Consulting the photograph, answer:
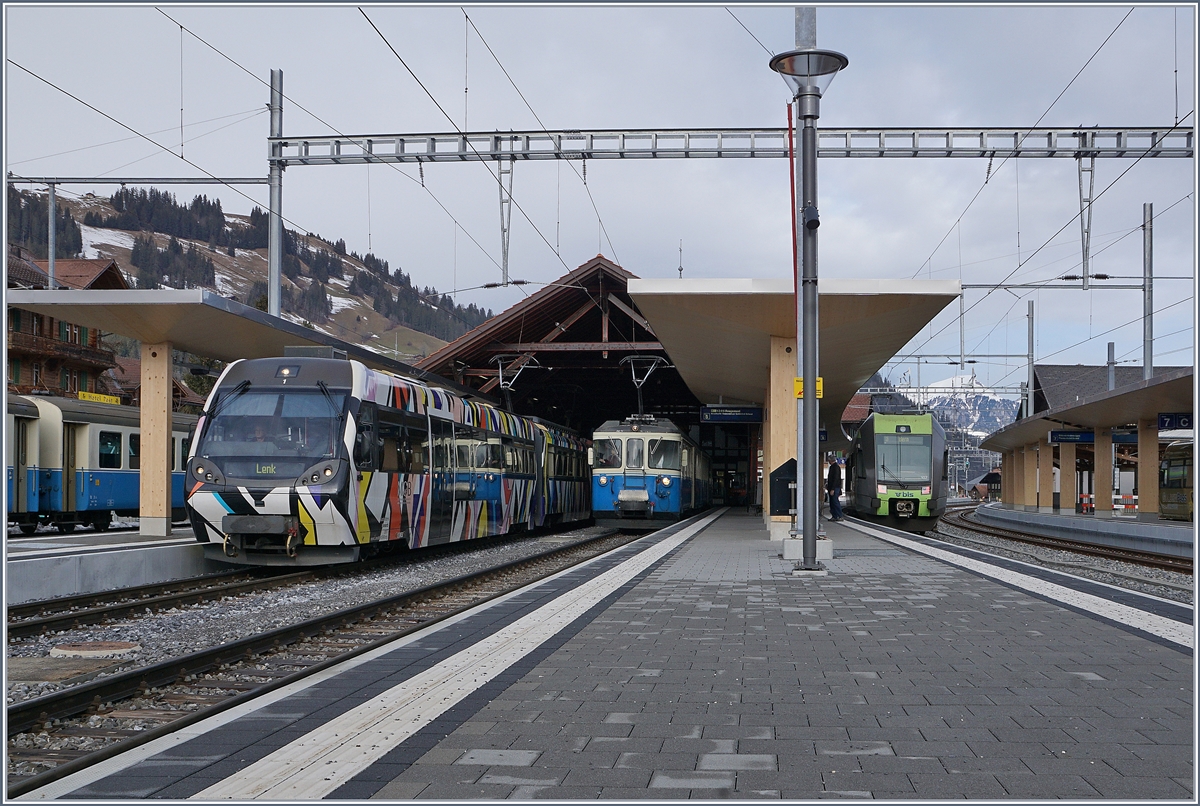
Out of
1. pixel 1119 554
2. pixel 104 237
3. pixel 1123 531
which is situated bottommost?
pixel 1119 554

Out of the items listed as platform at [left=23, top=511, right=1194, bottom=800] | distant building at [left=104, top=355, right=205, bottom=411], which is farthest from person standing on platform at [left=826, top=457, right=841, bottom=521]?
distant building at [left=104, top=355, right=205, bottom=411]

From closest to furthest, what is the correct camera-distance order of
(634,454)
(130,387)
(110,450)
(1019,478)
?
(110,450) → (634,454) → (1019,478) → (130,387)

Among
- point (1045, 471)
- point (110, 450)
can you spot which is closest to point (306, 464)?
point (110, 450)

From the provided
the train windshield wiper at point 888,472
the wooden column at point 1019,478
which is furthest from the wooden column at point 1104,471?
the wooden column at point 1019,478

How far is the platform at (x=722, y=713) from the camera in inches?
170

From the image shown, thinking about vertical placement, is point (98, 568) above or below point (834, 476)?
below

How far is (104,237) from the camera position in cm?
18800

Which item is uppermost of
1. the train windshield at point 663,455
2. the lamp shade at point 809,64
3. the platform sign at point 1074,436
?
the lamp shade at point 809,64

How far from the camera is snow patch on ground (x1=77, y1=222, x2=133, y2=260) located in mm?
182125

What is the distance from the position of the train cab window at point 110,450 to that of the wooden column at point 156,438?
9627 millimetres

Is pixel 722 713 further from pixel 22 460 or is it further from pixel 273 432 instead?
pixel 22 460

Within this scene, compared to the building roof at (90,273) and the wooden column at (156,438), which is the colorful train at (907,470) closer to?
the wooden column at (156,438)

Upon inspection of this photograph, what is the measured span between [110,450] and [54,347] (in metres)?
25.4

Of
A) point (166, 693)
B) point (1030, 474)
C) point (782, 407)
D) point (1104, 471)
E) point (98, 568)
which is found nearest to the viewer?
point (166, 693)
